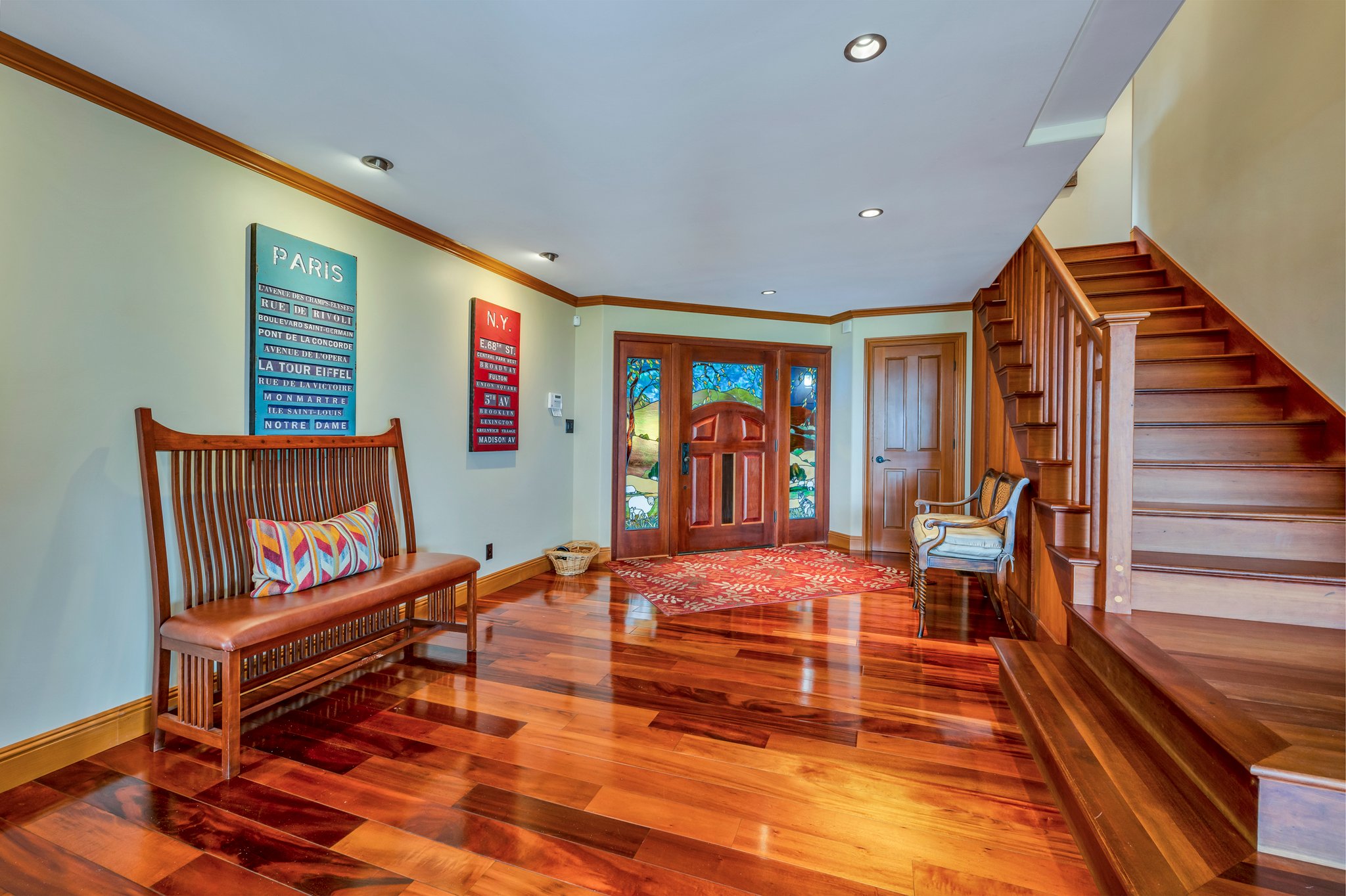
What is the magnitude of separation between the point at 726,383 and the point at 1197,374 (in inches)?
139

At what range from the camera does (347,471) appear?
291cm

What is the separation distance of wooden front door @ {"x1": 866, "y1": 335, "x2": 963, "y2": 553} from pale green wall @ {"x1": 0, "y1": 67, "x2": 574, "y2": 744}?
477cm

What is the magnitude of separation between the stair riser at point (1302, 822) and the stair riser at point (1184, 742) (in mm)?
21

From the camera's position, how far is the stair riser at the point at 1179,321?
3.44 m

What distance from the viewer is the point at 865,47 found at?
1819mm

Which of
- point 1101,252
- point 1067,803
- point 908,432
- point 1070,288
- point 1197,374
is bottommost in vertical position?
point 1067,803

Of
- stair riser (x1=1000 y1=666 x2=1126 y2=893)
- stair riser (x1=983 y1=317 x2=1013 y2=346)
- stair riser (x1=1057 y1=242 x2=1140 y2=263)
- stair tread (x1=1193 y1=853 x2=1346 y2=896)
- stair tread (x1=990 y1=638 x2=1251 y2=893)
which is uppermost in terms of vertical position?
stair riser (x1=1057 y1=242 x2=1140 y2=263)

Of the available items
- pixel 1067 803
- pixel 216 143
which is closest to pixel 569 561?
pixel 216 143

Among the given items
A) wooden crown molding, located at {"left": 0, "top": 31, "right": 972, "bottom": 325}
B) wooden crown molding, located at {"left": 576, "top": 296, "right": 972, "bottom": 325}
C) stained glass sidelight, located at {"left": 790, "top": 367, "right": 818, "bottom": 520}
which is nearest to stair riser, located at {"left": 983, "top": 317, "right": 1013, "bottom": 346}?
wooden crown molding, located at {"left": 576, "top": 296, "right": 972, "bottom": 325}

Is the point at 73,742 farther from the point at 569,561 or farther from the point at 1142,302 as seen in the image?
the point at 1142,302

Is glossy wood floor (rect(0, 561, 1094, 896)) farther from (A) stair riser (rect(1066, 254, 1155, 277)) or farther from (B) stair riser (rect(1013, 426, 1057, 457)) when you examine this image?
(A) stair riser (rect(1066, 254, 1155, 277))

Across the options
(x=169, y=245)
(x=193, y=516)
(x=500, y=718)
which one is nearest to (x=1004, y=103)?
(x=500, y=718)

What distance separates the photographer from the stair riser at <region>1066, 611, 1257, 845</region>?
1.25 m

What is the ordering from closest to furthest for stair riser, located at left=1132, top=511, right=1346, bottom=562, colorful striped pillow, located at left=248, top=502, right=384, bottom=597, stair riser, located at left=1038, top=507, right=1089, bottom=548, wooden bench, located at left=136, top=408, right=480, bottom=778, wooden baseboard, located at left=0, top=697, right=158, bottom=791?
wooden baseboard, located at left=0, top=697, right=158, bottom=791, wooden bench, located at left=136, top=408, right=480, bottom=778, stair riser, located at left=1132, top=511, right=1346, bottom=562, colorful striped pillow, located at left=248, top=502, right=384, bottom=597, stair riser, located at left=1038, top=507, right=1089, bottom=548
